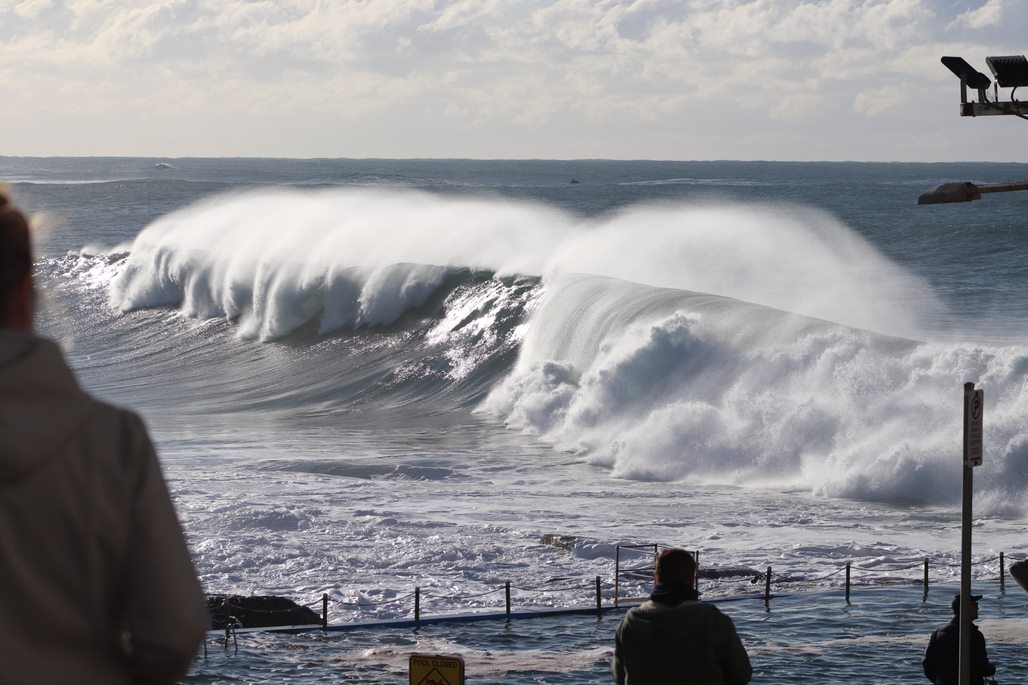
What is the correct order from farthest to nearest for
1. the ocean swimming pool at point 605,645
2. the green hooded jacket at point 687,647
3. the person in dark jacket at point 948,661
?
the ocean swimming pool at point 605,645, the person in dark jacket at point 948,661, the green hooded jacket at point 687,647

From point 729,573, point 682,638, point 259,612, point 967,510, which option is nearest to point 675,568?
point 682,638

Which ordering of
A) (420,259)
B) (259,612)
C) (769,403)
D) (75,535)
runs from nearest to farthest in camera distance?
(75,535), (259,612), (769,403), (420,259)

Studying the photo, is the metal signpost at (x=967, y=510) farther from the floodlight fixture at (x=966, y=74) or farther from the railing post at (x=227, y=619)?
the railing post at (x=227, y=619)

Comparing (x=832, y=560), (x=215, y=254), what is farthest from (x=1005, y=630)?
(x=215, y=254)

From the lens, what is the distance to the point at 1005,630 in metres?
11.1

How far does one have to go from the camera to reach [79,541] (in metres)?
1.49

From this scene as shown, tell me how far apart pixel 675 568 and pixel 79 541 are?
93.4 inches

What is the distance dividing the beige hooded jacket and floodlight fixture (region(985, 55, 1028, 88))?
33.3ft

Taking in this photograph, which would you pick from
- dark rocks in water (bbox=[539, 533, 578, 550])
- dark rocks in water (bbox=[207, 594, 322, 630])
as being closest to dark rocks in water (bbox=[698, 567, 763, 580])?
dark rocks in water (bbox=[539, 533, 578, 550])

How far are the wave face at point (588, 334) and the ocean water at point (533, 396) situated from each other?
77 millimetres

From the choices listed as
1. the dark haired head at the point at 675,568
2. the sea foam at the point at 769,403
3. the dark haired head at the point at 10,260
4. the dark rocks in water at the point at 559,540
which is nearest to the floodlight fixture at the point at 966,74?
the dark rocks in water at the point at 559,540

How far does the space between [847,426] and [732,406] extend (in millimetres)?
2309

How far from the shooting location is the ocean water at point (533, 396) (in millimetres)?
14648

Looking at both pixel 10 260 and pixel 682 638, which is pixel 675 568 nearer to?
pixel 682 638
